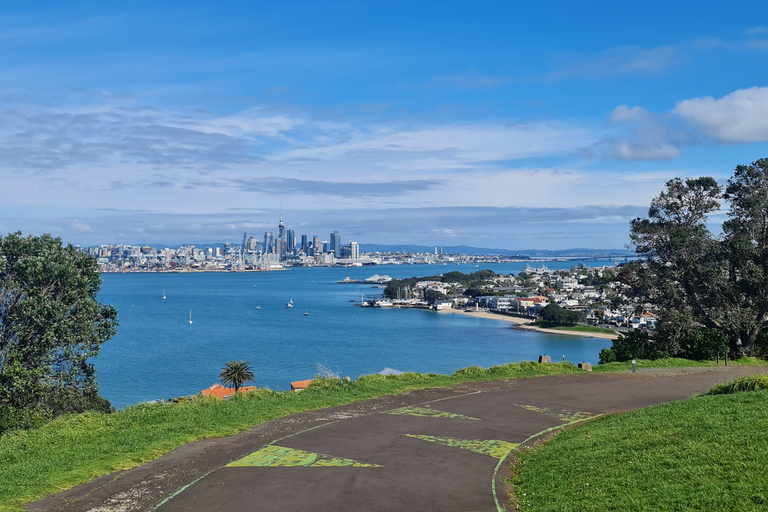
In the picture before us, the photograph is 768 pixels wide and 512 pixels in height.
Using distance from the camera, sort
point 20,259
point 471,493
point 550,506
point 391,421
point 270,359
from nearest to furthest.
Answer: point 550,506 < point 471,493 < point 391,421 < point 20,259 < point 270,359

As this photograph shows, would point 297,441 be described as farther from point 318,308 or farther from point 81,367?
point 318,308

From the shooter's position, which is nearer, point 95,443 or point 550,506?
point 550,506

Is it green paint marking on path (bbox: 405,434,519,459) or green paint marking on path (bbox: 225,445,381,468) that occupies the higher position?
green paint marking on path (bbox: 225,445,381,468)

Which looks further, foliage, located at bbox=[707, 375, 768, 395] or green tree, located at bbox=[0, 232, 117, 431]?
green tree, located at bbox=[0, 232, 117, 431]

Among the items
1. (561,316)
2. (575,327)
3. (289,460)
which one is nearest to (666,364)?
(289,460)

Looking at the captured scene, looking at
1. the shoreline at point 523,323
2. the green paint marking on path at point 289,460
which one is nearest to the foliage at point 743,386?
the green paint marking on path at point 289,460

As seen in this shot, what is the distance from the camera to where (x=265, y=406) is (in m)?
11.1

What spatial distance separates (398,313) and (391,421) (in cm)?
8271

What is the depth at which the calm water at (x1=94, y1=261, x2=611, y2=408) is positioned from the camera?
40.2 meters

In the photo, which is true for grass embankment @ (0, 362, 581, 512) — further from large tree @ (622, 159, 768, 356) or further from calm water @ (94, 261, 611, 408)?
calm water @ (94, 261, 611, 408)

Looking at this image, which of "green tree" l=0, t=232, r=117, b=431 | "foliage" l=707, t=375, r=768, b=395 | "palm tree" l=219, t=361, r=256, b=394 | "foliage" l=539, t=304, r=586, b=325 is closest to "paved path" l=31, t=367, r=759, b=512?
"foliage" l=707, t=375, r=768, b=395

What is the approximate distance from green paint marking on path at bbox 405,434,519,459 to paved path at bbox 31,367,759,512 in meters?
0.01

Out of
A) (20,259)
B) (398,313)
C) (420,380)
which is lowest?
(398,313)

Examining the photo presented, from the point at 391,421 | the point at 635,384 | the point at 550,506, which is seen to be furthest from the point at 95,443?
the point at 635,384
